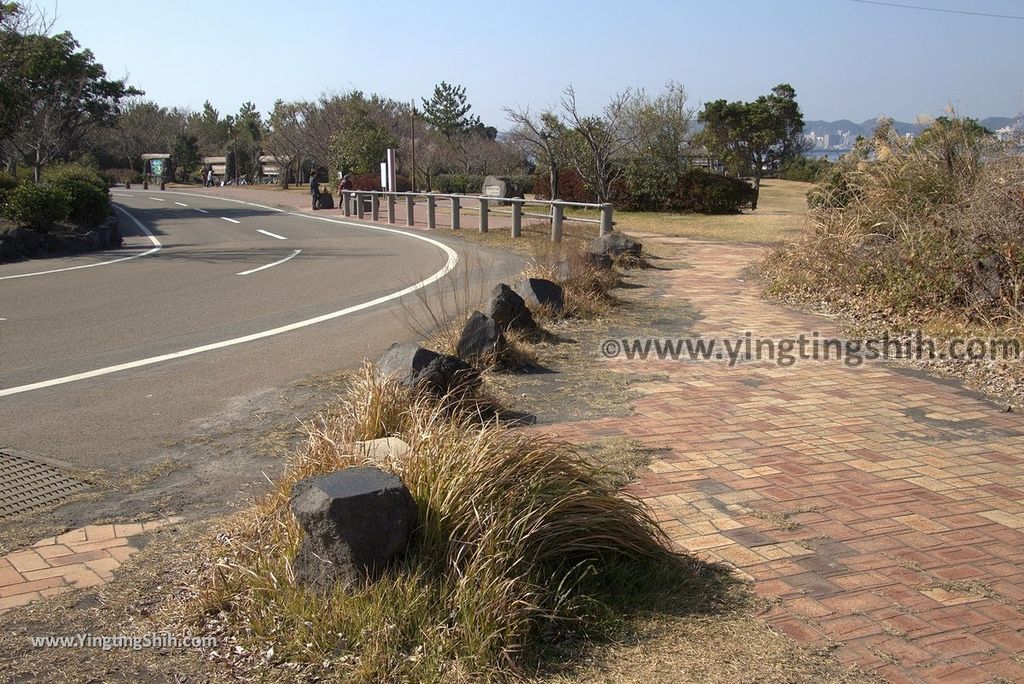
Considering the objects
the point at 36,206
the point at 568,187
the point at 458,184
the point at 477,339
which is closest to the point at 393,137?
the point at 458,184

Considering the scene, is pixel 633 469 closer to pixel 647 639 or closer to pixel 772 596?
pixel 772 596

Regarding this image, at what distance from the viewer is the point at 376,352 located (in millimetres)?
8984

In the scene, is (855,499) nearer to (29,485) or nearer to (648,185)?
(29,485)

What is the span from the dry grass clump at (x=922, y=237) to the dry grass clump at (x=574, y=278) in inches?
103

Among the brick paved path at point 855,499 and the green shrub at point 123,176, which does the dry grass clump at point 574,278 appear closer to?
the brick paved path at point 855,499

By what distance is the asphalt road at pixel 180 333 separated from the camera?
6.34 meters

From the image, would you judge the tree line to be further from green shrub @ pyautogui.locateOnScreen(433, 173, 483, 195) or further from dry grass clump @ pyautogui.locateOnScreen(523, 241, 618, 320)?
dry grass clump @ pyautogui.locateOnScreen(523, 241, 618, 320)

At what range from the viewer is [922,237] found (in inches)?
429

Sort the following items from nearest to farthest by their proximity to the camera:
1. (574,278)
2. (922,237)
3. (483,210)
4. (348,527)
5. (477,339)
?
(348,527), (477,339), (922,237), (574,278), (483,210)

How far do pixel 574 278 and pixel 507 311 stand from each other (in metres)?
2.56

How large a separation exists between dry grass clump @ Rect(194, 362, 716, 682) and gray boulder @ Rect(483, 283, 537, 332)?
4278 millimetres

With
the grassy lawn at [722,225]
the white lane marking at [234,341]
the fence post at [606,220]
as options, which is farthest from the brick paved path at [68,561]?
the grassy lawn at [722,225]

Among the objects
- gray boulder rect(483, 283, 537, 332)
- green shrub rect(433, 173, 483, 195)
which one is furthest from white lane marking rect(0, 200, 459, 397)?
green shrub rect(433, 173, 483, 195)

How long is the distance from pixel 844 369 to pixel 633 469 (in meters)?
3.65
